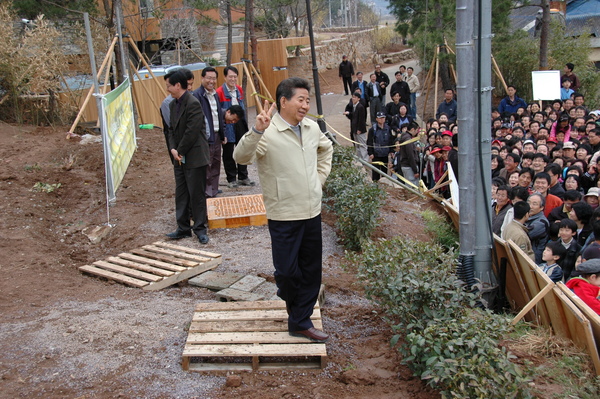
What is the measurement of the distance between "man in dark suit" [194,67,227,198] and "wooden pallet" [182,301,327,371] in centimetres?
327

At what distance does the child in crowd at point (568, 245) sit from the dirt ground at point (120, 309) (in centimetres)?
197

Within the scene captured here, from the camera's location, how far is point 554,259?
17.6 ft

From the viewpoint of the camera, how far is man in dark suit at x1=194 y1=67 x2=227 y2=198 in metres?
7.50

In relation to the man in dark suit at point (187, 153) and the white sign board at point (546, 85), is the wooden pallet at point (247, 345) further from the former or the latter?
the white sign board at point (546, 85)

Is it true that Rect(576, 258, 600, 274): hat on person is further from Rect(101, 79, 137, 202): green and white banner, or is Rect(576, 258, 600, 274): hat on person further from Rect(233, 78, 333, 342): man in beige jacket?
Rect(101, 79, 137, 202): green and white banner

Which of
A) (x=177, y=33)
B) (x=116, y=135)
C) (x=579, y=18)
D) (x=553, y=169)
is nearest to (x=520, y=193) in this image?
(x=553, y=169)

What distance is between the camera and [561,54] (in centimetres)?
1764

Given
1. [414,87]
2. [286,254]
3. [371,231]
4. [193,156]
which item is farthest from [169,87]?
[414,87]

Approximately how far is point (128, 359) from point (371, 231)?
3569 mm

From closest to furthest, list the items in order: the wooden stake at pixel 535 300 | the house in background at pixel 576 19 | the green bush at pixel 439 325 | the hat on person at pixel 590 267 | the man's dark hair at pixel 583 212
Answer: the green bush at pixel 439 325, the wooden stake at pixel 535 300, the hat on person at pixel 590 267, the man's dark hair at pixel 583 212, the house in background at pixel 576 19

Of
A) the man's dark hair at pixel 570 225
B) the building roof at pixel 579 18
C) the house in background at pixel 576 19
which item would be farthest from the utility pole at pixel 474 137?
the building roof at pixel 579 18

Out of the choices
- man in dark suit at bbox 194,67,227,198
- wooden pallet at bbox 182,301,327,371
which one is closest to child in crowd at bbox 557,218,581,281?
wooden pallet at bbox 182,301,327,371

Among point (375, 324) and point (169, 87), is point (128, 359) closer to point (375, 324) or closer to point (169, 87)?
point (375, 324)

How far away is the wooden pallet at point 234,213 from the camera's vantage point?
7203 millimetres
